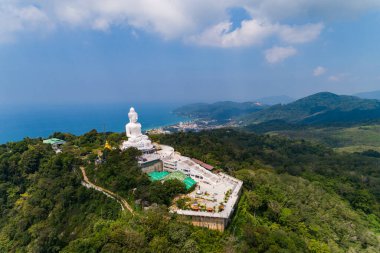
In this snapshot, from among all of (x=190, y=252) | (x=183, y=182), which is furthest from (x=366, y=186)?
(x=190, y=252)

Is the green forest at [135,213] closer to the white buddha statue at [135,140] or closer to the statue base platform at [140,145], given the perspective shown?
the statue base platform at [140,145]

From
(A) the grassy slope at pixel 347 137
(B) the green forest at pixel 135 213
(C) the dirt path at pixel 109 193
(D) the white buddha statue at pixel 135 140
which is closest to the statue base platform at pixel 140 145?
(D) the white buddha statue at pixel 135 140

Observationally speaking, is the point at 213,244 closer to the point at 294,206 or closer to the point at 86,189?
the point at 294,206

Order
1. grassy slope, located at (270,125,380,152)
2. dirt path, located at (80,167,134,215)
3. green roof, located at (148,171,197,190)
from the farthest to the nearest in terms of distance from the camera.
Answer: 1. grassy slope, located at (270,125,380,152)
2. green roof, located at (148,171,197,190)
3. dirt path, located at (80,167,134,215)

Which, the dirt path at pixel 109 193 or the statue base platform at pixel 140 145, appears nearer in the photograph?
the dirt path at pixel 109 193

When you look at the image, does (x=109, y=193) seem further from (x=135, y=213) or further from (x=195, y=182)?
(x=195, y=182)

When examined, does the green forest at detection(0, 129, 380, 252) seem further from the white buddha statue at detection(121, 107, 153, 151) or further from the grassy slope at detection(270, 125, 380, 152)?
the grassy slope at detection(270, 125, 380, 152)

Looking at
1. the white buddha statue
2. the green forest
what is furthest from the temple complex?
the green forest
